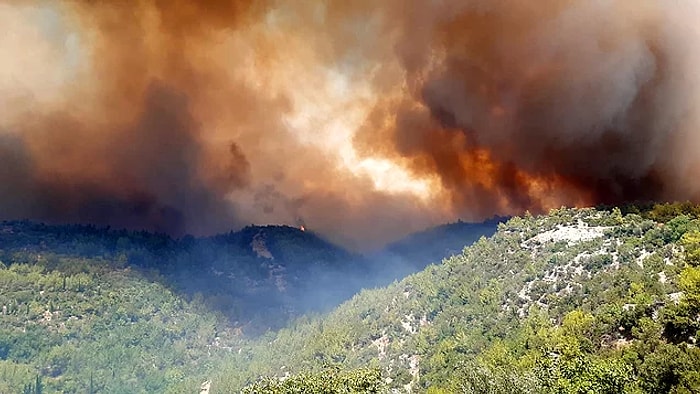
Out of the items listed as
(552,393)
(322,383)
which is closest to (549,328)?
(552,393)

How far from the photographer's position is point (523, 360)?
124375 millimetres

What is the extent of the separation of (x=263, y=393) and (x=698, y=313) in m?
91.9

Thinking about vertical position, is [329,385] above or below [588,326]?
below

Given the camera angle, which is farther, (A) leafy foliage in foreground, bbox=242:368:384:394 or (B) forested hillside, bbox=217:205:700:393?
(B) forested hillside, bbox=217:205:700:393

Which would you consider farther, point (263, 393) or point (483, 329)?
point (483, 329)

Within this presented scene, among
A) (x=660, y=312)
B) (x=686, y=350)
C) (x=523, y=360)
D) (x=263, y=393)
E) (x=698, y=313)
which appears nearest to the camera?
(x=263, y=393)

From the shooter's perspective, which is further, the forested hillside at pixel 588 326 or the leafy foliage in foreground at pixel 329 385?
the forested hillside at pixel 588 326

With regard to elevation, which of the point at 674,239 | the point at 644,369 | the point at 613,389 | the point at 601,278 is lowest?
the point at 613,389

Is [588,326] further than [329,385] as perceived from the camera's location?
Yes

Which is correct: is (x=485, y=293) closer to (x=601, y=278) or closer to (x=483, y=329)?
(x=483, y=329)

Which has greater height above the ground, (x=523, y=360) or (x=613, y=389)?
(x=523, y=360)

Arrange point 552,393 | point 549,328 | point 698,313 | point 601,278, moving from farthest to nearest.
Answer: point 601,278 < point 549,328 < point 698,313 < point 552,393

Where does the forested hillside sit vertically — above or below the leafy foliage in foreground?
above

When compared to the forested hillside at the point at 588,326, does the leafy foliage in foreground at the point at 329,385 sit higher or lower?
lower
